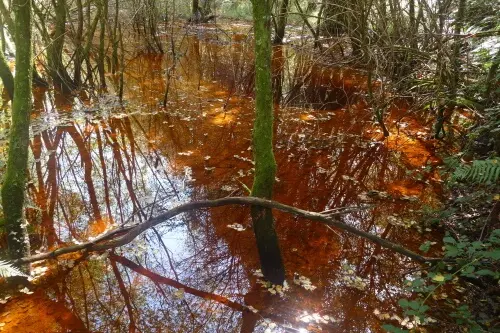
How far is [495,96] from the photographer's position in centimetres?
514

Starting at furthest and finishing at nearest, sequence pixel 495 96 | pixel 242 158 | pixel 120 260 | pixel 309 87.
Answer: pixel 309 87, pixel 242 158, pixel 495 96, pixel 120 260

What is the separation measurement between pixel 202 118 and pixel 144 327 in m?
5.74

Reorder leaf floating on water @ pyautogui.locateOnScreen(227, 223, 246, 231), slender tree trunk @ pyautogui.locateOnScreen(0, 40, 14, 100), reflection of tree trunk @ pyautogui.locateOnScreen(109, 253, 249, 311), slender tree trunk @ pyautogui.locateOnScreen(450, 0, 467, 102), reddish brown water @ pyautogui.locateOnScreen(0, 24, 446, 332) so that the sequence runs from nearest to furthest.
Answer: reddish brown water @ pyautogui.locateOnScreen(0, 24, 446, 332)
reflection of tree trunk @ pyautogui.locateOnScreen(109, 253, 249, 311)
leaf floating on water @ pyautogui.locateOnScreen(227, 223, 246, 231)
slender tree trunk @ pyautogui.locateOnScreen(450, 0, 467, 102)
slender tree trunk @ pyautogui.locateOnScreen(0, 40, 14, 100)

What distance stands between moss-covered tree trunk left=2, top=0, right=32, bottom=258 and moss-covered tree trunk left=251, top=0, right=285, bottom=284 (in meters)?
2.06

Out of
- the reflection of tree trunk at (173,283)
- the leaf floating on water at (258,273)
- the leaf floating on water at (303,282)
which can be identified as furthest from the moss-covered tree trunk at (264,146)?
the reflection of tree trunk at (173,283)

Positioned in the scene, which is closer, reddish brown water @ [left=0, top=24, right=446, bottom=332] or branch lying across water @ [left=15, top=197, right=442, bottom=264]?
branch lying across water @ [left=15, top=197, right=442, bottom=264]

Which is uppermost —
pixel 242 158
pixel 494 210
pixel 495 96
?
pixel 495 96

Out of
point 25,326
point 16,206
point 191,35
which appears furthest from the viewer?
point 191,35

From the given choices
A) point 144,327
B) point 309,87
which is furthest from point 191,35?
point 144,327

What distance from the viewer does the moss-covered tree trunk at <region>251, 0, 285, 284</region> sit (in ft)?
10.6

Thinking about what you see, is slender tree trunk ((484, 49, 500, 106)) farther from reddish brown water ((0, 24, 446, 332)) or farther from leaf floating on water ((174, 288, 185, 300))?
leaf floating on water ((174, 288, 185, 300))

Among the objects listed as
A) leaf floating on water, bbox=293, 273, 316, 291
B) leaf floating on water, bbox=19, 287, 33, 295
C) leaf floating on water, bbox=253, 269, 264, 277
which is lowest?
leaf floating on water, bbox=293, 273, 316, 291

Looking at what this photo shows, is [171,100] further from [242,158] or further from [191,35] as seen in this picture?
[191,35]

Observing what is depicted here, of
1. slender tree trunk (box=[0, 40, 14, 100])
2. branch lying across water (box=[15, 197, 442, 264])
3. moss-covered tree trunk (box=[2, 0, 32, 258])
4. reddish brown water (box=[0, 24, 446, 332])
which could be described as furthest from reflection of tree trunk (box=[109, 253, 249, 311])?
slender tree trunk (box=[0, 40, 14, 100])
